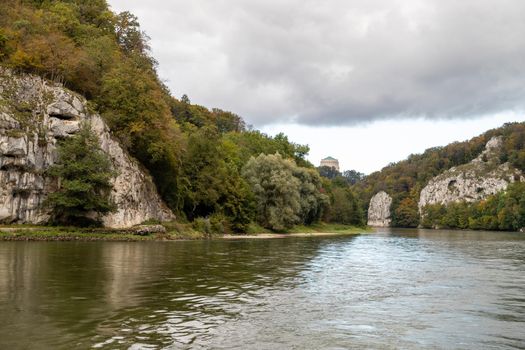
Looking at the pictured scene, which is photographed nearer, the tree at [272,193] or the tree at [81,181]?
the tree at [81,181]

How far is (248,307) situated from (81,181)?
1770 inches

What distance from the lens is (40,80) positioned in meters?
62.2

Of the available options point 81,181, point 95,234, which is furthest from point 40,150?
point 95,234

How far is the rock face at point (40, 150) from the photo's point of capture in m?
55.3

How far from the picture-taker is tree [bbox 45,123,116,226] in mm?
56594

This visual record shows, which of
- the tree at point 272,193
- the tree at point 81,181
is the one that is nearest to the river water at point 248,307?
the tree at point 81,181

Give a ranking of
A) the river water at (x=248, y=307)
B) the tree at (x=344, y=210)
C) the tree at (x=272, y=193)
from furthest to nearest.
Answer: the tree at (x=344, y=210), the tree at (x=272, y=193), the river water at (x=248, y=307)

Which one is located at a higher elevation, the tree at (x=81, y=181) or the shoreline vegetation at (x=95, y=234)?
the tree at (x=81, y=181)

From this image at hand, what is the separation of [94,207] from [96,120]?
12802mm

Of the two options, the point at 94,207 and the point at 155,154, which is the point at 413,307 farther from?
the point at 155,154

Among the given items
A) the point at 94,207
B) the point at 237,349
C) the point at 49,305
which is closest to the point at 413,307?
the point at 237,349

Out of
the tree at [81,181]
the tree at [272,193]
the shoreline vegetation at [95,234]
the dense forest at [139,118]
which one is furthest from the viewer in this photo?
the tree at [272,193]

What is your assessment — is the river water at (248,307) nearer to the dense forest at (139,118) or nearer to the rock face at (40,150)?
the rock face at (40,150)

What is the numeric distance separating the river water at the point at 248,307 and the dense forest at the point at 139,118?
116 ft
